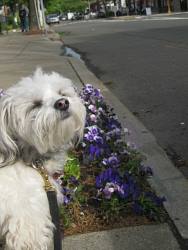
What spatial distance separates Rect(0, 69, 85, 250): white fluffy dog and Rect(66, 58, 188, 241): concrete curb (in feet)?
4.30

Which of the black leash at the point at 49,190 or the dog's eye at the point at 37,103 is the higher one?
the dog's eye at the point at 37,103

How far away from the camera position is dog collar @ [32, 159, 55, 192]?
3035 mm

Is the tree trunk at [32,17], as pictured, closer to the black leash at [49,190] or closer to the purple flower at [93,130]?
the purple flower at [93,130]

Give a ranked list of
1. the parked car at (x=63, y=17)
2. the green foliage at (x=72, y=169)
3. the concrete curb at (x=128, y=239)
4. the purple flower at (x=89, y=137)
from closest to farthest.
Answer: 1. the concrete curb at (x=128, y=239)
2. the green foliage at (x=72, y=169)
3. the purple flower at (x=89, y=137)
4. the parked car at (x=63, y=17)

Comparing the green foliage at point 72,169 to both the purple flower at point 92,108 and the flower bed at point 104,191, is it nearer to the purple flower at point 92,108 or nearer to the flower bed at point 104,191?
the flower bed at point 104,191

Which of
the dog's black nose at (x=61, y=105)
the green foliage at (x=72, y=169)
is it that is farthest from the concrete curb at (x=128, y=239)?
the dog's black nose at (x=61, y=105)

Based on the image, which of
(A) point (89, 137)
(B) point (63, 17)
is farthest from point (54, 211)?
(B) point (63, 17)

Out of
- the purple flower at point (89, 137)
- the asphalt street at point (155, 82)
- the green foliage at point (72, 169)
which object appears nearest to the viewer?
the green foliage at point (72, 169)

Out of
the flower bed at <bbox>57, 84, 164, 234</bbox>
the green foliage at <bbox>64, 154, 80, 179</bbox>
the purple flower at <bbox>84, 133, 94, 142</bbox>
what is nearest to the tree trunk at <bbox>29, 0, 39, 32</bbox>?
the purple flower at <bbox>84, 133, 94, 142</bbox>

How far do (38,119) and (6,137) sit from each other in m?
0.17

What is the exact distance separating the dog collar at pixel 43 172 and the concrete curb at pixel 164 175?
4.19 ft

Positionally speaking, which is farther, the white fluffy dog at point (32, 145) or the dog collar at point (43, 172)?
the dog collar at point (43, 172)

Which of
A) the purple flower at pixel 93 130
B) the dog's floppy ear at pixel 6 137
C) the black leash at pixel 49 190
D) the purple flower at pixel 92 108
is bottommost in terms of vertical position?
the purple flower at pixel 93 130

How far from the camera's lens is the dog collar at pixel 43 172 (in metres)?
3.04
